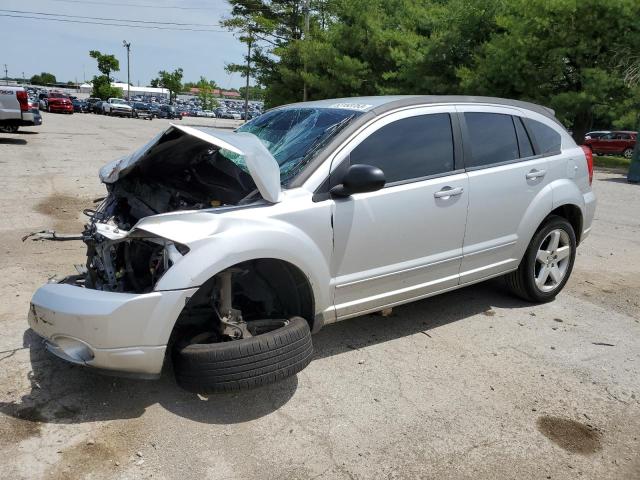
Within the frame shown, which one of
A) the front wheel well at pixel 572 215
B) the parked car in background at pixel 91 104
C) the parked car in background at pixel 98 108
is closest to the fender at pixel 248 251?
the front wheel well at pixel 572 215

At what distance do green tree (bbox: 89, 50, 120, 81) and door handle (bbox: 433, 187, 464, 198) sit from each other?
84066 millimetres

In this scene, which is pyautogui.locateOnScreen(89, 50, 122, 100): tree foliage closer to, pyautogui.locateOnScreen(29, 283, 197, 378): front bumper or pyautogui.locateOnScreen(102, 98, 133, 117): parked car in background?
pyautogui.locateOnScreen(102, 98, 133, 117): parked car in background

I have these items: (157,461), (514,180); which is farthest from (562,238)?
(157,461)

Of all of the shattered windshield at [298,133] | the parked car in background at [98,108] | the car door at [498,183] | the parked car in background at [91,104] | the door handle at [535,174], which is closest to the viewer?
the shattered windshield at [298,133]

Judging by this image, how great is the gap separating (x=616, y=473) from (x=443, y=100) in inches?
106

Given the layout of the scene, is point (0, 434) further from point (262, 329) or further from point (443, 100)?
point (443, 100)

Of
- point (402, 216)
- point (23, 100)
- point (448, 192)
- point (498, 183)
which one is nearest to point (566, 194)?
point (498, 183)

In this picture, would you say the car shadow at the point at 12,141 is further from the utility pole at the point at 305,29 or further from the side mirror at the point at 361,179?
the utility pole at the point at 305,29

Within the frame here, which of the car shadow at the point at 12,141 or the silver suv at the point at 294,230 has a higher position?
the silver suv at the point at 294,230

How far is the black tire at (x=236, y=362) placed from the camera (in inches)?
112

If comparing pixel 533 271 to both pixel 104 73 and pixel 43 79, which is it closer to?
pixel 104 73

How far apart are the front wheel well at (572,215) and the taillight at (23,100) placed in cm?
1608

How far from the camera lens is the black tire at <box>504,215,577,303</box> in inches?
182

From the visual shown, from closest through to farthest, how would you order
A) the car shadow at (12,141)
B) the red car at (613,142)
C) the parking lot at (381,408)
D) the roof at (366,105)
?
the parking lot at (381,408), the roof at (366,105), the car shadow at (12,141), the red car at (613,142)
